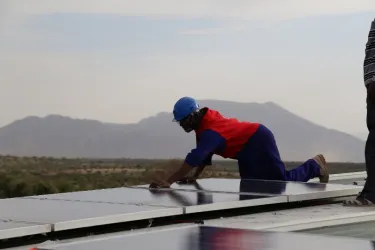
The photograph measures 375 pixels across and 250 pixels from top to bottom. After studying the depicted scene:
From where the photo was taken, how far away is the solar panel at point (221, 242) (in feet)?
13.8

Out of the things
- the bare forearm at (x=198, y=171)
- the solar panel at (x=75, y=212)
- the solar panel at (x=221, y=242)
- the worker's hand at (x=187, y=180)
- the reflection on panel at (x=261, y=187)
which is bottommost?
the solar panel at (x=221, y=242)

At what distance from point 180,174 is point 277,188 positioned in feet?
3.56

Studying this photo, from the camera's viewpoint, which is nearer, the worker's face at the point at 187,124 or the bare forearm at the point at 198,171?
the worker's face at the point at 187,124

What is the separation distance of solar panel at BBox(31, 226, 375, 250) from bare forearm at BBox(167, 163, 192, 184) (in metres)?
4.91

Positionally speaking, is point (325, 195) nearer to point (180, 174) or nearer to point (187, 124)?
point (180, 174)

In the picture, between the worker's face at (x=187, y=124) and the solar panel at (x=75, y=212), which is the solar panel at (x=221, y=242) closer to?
the solar panel at (x=75, y=212)

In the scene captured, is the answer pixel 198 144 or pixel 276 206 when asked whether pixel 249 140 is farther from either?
pixel 276 206

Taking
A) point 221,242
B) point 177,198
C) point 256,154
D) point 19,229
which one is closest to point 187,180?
point 256,154

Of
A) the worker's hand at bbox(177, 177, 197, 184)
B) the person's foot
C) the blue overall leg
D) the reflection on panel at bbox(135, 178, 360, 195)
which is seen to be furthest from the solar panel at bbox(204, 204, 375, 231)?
the blue overall leg

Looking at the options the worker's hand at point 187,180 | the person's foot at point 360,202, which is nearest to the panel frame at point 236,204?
the person's foot at point 360,202

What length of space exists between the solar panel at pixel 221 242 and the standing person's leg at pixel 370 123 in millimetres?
3670

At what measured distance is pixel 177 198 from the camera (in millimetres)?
8227

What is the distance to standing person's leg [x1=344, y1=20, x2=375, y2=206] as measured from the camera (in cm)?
814

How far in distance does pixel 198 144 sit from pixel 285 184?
1049 millimetres
